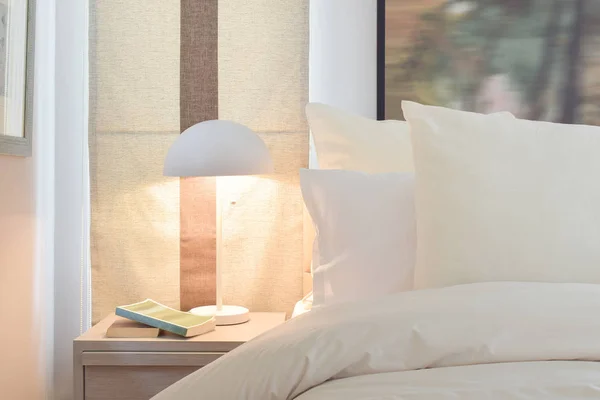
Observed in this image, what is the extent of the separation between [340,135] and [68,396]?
4.75ft

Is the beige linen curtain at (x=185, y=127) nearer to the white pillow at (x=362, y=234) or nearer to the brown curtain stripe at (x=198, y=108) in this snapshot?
the brown curtain stripe at (x=198, y=108)

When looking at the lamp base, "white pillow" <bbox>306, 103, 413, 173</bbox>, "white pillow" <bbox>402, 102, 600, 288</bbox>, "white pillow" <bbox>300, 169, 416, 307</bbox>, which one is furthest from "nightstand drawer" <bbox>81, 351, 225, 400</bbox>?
"white pillow" <bbox>402, 102, 600, 288</bbox>

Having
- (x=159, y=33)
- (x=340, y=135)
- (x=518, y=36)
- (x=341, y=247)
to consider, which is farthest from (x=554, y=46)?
(x=159, y=33)

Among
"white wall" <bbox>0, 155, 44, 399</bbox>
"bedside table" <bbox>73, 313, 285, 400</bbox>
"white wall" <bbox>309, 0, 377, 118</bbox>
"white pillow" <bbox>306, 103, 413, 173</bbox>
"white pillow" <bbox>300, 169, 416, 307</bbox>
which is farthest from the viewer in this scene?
"white wall" <bbox>309, 0, 377, 118</bbox>

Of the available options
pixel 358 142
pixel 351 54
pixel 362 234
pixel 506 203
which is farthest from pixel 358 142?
pixel 351 54

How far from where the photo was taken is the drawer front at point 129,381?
2.05 meters

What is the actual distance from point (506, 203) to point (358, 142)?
0.57m

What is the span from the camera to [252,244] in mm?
2588

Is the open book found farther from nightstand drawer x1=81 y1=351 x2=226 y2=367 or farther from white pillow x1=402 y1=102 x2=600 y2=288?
white pillow x1=402 y1=102 x2=600 y2=288

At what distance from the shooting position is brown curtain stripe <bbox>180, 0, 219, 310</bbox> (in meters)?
2.58

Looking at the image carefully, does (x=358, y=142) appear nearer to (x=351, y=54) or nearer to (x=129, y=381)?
(x=351, y=54)

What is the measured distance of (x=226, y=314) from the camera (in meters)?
2.28

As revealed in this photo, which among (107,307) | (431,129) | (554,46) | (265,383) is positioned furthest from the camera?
(107,307)

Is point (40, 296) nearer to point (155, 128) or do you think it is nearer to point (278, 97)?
point (155, 128)
